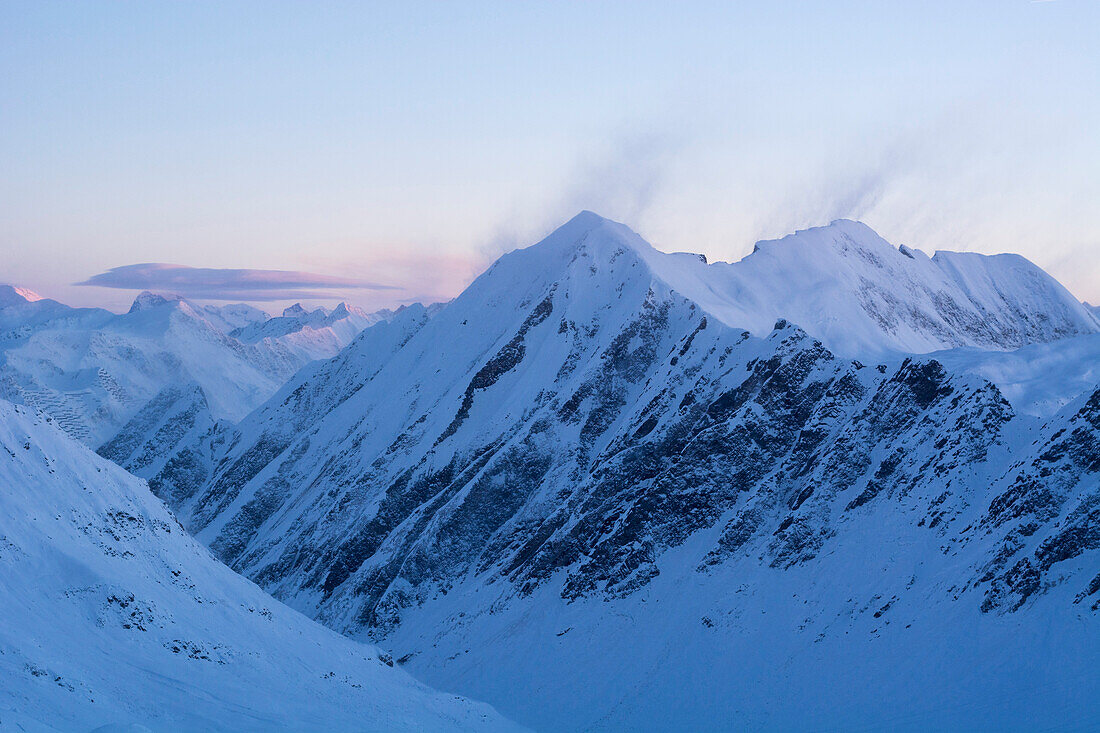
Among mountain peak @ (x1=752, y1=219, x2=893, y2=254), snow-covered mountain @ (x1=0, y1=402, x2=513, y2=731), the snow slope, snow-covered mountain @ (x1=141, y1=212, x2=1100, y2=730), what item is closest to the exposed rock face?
snow-covered mountain @ (x1=141, y1=212, x2=1100, y2=730)

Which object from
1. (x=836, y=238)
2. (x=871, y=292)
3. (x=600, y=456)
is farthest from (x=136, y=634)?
(x=836, y=238)

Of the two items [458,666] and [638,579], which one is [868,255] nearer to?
[638,579]

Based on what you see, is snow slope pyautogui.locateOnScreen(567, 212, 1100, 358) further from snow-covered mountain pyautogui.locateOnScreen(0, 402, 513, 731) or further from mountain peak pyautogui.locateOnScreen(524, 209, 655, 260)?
snow-covered mountain pyautogui.locateOnScreen(0, 402, 513, 731)

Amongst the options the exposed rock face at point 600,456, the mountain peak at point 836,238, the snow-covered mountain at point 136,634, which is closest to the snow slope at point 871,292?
the mountain peak at point 836,238

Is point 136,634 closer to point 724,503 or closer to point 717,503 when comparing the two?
point 717,503

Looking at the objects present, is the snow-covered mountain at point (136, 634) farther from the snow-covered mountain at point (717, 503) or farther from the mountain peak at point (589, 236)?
the mountain peak at point (589, 236)

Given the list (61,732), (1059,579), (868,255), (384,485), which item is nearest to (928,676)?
(1059,579)
